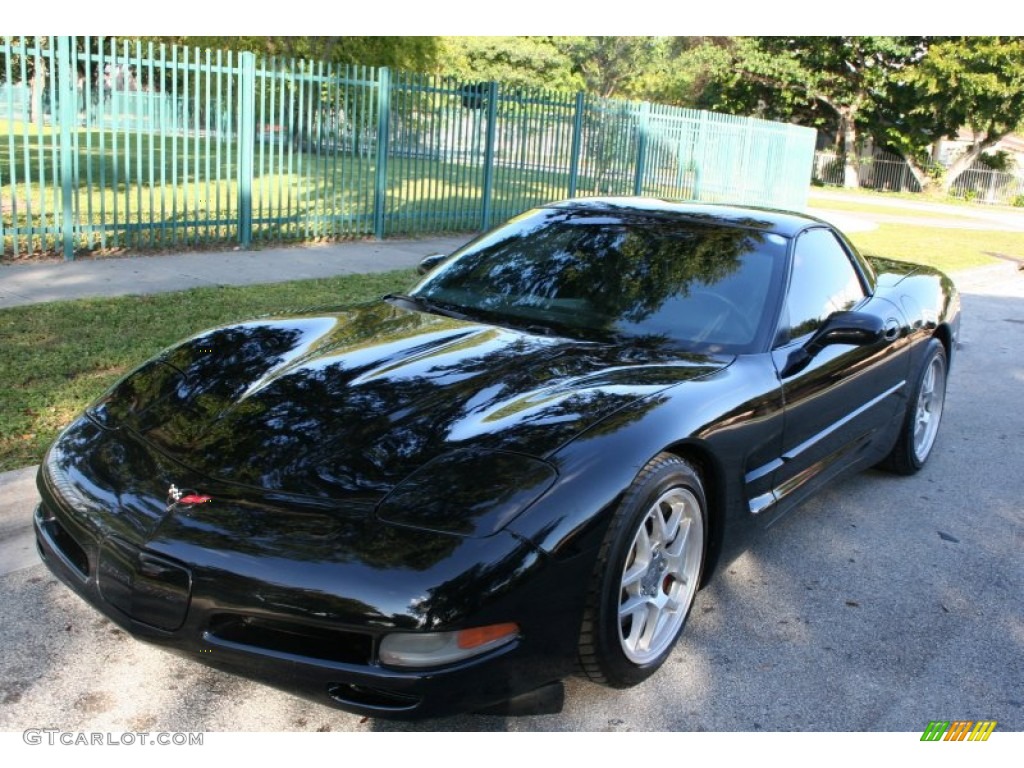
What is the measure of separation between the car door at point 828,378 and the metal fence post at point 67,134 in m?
7.68

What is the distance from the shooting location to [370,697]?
250cm

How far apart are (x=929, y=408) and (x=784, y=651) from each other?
273 centimetres

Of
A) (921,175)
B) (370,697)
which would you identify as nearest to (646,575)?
(370,697)

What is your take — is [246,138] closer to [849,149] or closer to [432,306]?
[432,306]

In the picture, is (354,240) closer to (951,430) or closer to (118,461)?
(951,430)

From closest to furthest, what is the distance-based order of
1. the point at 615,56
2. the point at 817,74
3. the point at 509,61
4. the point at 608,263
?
the point at 608,263
the point at 817,74
the point at 509,61
the point at 615,56

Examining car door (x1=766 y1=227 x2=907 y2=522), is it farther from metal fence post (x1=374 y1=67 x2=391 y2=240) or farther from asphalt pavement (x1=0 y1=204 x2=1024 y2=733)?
metal fence post (x1=374 y1=67 x2=391 y2=240)

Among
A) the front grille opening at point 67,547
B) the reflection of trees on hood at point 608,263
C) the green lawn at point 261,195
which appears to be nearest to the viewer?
the front grille opening at point 67,547

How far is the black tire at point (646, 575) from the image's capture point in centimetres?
279

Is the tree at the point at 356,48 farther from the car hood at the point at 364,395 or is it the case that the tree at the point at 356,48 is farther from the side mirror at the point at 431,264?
the car hood at the point at 364,395

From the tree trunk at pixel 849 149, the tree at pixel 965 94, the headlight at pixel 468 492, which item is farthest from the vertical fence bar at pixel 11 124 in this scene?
the tree trunk at pixel 849 149

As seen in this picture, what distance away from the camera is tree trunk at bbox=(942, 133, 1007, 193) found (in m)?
42.2

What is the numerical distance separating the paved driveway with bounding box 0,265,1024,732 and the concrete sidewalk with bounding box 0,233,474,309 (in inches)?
181

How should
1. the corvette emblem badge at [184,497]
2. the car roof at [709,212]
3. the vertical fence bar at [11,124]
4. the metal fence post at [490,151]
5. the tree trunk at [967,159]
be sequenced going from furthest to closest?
the tree trunk at [967,159]
the metal fence post at [490,151]
the vertical fence bar at [11,124]
the car roof at [709,212]
the corvette emblem badge at [184,497]
